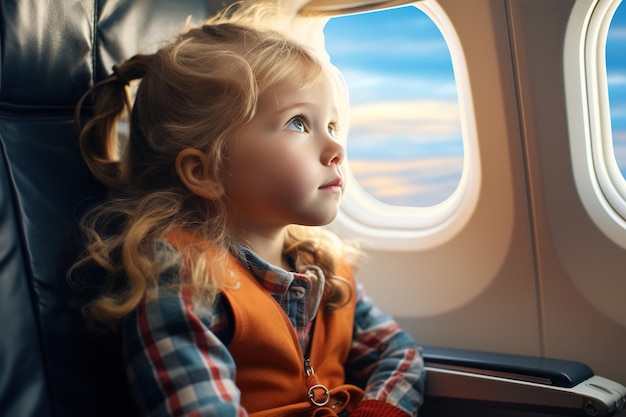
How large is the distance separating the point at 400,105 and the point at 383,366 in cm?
71

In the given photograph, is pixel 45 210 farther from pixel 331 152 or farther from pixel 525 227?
pixel 525 227

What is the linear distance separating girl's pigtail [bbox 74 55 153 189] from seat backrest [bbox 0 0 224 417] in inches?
0.9

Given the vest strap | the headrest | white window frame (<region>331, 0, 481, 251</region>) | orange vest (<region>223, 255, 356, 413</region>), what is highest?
the headrest

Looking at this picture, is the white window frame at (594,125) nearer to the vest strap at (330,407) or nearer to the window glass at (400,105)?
the window glass at (400,105)

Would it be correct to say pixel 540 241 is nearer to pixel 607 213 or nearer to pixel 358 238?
pixel 607 213

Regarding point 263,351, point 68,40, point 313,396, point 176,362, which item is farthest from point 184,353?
point 68,40

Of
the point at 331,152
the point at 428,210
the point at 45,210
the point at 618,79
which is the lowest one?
the point at 428,210

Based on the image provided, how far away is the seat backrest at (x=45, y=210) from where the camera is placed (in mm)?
1136

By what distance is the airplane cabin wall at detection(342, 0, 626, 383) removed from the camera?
1.51 metres

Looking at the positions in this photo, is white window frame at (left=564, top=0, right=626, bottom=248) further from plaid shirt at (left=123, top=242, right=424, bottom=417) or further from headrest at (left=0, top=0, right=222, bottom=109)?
headrest at (left=0, top=0, right=222, bottom=109)

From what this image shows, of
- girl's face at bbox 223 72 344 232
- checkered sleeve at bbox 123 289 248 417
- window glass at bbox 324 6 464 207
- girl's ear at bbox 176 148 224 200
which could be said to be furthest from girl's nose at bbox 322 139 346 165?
window glass at bbox 324 6 464 207

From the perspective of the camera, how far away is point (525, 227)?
1.62 metres

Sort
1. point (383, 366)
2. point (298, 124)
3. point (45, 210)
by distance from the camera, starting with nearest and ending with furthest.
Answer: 1. point (45, 210)
2. point (298, 124)
3. point (383, 366)

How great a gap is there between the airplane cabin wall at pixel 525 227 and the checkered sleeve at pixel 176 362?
779 mm
